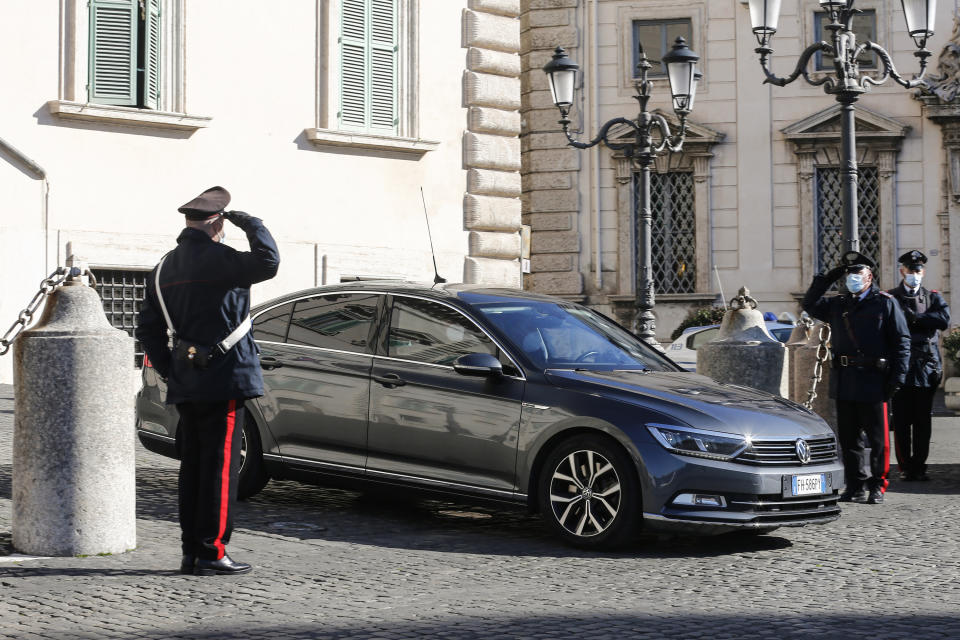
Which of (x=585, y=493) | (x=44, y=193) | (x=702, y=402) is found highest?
(x=44, y=193)

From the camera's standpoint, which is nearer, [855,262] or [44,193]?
[855,262]

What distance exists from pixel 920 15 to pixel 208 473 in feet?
33.3

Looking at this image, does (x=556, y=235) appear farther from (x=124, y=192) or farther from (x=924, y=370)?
(x=924, y=370)

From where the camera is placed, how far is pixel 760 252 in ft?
100

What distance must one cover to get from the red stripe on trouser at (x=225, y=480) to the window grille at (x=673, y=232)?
78.6 feet

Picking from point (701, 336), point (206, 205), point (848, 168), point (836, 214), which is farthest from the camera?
point (836, 214)

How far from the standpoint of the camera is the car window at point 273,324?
32.6 ft

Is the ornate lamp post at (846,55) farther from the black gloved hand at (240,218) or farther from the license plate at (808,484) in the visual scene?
the black gloved hand at (240,218)

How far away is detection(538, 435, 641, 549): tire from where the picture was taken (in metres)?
8.12

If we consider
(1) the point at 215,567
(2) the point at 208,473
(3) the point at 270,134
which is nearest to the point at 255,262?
(2) the point at 208,473

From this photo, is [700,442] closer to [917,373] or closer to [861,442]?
[861,442]

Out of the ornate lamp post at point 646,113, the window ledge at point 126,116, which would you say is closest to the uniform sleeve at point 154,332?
the window ledge at point 126,116

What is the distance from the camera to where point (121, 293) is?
637 inches

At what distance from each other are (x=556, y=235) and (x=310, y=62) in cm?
1404
